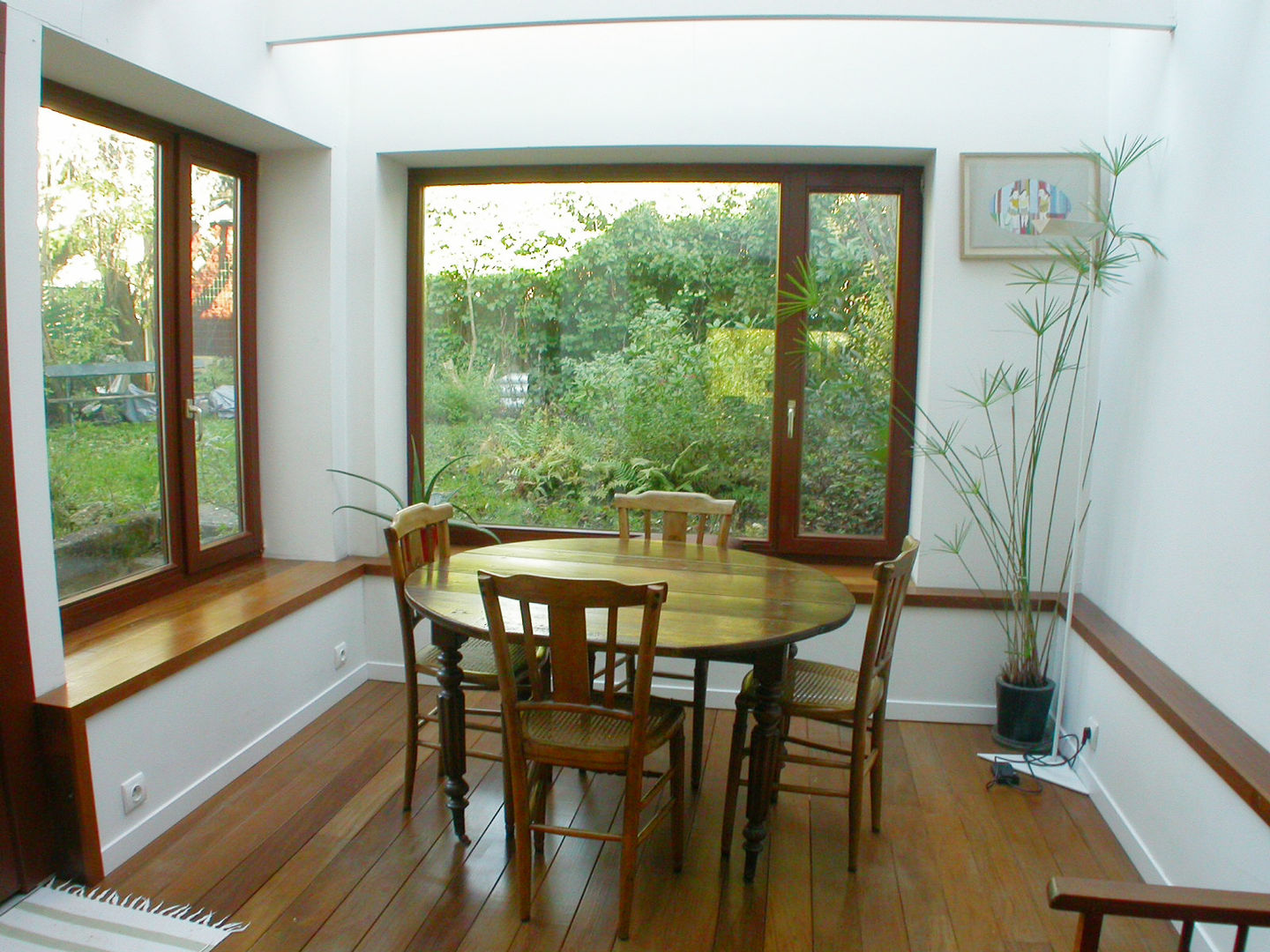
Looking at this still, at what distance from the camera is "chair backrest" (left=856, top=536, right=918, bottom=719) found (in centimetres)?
243

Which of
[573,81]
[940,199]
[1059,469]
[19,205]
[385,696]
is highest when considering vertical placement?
[573,81]

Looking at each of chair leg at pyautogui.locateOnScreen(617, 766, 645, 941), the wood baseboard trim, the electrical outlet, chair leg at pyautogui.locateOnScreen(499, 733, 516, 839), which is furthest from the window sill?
the wood baseboard trim

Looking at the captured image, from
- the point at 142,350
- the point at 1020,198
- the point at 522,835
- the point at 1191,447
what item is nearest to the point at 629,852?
the point at 522,835

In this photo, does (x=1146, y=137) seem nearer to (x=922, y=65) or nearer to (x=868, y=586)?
(x=922, y=65)

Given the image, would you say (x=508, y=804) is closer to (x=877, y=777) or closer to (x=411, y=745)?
(x=411, y=745)

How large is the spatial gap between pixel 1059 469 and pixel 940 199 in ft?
3.80

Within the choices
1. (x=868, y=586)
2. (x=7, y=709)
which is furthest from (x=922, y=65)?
(x=7, y=709)

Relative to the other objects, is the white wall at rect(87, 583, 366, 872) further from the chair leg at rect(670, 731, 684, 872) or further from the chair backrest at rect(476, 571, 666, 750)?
the chair leg at rect(670, 731, 684, 872)

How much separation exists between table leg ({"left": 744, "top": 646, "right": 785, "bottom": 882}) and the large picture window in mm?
1661

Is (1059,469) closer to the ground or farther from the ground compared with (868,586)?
farther from the ground

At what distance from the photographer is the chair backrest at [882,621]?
7.98 ft

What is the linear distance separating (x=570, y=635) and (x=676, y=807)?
0.71 meters

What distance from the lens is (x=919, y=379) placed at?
3.86 m

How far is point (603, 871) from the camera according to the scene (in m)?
2.59
